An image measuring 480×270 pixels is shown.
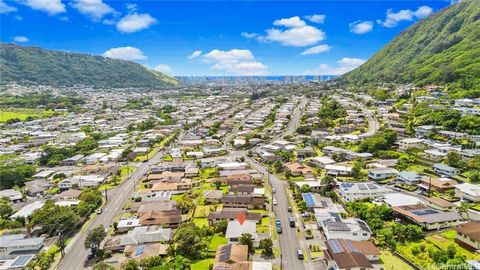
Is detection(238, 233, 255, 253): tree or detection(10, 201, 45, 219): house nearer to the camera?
detection(238, 233, 255, 253): tree

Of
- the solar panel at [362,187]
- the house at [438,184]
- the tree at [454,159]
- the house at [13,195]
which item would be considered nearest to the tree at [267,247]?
the solar panel at [362,187]

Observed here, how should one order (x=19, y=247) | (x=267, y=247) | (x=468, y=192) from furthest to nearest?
(x=468, y=192) < (x=19, y=247) < (x=267, y=247)

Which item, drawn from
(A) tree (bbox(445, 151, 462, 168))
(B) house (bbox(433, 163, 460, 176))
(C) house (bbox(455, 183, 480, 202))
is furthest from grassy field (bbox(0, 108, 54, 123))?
(C) house (bbox(455, 183, 480, 202))

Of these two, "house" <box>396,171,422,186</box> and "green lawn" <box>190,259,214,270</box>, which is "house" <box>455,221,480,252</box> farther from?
"green lawn" <box>190,259,214,270</box>

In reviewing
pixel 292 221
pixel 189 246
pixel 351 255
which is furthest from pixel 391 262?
pixel 189 246

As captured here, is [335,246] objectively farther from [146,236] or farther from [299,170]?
[299,170]
